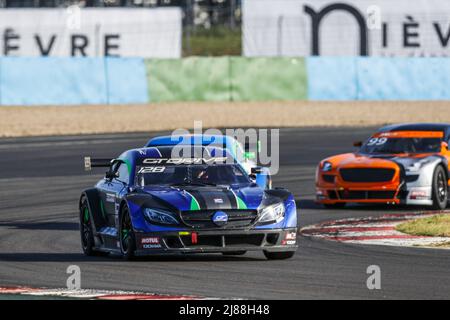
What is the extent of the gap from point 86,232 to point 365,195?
20.8 feet

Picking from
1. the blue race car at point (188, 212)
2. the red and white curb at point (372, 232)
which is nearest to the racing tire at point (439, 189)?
the red and white curb at point (372, 232)

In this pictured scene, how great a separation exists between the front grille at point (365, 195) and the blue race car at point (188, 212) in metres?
5.70

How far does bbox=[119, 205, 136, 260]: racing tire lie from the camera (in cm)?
1322

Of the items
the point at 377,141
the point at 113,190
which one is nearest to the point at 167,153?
the point at 113,190

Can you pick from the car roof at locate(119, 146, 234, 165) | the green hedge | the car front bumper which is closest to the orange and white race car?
the car roof at locate(119, 146, 234, 165)

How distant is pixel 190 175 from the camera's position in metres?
14.0

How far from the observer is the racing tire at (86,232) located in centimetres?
1434

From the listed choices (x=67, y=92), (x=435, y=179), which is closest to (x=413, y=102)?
(x=67, y=92)

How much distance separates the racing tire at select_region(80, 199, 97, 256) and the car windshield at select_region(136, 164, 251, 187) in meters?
0.92

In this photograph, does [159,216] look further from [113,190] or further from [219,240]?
[113,190]

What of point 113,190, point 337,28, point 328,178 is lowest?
point 328,178

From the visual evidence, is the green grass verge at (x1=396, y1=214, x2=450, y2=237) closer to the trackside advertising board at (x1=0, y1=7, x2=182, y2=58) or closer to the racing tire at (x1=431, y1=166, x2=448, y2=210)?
the racing tire at (x1=431, y1=166, x2=448, y2=210)

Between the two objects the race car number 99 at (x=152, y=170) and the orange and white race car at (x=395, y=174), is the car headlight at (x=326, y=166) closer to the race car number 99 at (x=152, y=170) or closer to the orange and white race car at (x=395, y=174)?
the orange and white race car at (x=395, y=174)
